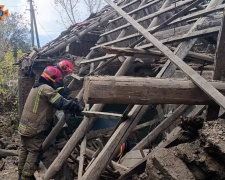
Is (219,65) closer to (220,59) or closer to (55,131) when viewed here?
(220,59)

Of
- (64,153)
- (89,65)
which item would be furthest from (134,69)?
(64,153)

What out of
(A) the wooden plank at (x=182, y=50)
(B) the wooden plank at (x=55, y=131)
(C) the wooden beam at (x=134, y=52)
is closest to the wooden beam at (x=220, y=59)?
(A) the wooden plank at (x=182, y=50)

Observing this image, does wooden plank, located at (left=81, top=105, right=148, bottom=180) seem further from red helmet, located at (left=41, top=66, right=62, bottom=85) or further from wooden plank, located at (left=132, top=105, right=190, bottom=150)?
red helmet, located at (left=41, top=66, right=62, bottom=85)

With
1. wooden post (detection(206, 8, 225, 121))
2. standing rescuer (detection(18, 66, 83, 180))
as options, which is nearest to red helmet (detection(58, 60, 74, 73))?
standing rescuer (detection(18, 66, 83, 180))

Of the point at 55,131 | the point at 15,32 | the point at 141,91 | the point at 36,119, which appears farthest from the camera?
the point at 15,32

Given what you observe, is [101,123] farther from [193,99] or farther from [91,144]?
[193,99]

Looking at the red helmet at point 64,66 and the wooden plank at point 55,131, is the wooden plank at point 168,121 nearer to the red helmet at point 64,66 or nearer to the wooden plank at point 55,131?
the wooden plank at point 55,131

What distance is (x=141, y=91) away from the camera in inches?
75.1

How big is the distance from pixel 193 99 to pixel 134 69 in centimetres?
299

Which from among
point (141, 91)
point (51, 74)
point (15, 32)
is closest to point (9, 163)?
point (51, 74)

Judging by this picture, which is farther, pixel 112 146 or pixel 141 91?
pixel 112 146

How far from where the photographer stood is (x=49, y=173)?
11.1ft

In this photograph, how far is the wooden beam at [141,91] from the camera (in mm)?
1810

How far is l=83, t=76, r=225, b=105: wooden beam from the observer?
1810mm
